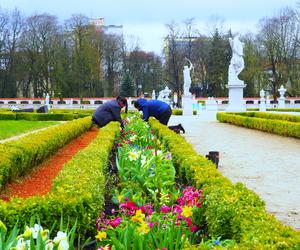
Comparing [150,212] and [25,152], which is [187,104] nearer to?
[25,152]

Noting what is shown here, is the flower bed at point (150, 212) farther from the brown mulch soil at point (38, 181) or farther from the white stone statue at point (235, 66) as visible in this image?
the white stone statue at point (235, 66)

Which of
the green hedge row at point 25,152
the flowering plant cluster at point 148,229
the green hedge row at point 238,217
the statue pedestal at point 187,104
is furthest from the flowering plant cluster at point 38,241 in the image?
the statue pedestal at point 187,104

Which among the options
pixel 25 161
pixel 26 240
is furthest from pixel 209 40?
pixel 26 240

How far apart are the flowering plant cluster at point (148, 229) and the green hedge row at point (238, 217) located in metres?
0.22

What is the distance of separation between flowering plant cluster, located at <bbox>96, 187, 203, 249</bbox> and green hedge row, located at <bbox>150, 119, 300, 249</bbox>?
222 mm

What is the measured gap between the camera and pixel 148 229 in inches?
138

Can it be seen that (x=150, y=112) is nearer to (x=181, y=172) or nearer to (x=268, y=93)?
(x=181, y=172)

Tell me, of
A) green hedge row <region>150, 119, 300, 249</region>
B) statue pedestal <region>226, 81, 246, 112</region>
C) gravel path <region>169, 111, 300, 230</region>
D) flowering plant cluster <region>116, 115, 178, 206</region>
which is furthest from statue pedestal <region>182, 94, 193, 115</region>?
green hedge row <region>150, 119, 300, 249</region>

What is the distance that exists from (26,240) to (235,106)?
29742 millimetres

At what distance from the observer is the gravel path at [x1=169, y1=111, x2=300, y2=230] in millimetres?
6520

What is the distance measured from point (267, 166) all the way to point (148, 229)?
6864 mm

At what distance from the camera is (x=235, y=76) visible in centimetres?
3203

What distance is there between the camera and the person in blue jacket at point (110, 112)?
533 inches

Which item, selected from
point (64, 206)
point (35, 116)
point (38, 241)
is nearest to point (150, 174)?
point (64, 206)
